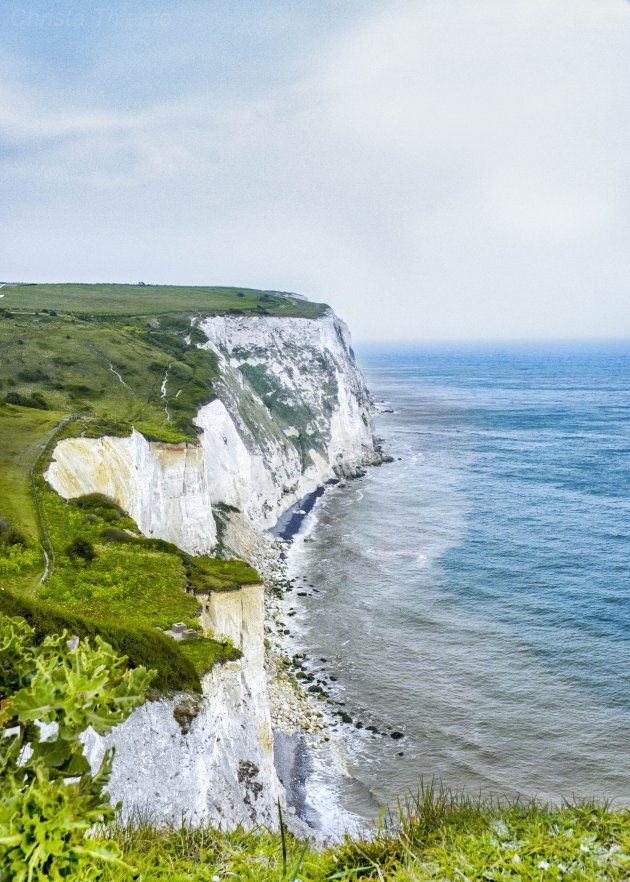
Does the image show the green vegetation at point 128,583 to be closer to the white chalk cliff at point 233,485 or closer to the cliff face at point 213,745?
the cliff face at point 213,745

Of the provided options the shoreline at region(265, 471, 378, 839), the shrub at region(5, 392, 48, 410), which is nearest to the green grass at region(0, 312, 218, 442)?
the shrub at region(5, 392, 48, 410)

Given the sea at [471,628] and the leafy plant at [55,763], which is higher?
the leafy plant at [55,763]

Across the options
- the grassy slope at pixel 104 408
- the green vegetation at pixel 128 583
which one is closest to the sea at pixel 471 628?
the green vegetation at pixel 128 583

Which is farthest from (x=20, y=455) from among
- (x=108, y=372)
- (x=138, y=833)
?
(x=108, y=372)

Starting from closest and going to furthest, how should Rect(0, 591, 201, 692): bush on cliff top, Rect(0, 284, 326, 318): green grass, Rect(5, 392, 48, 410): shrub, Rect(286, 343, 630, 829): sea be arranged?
Rect(0, 591, 201, 692): bush on cliff top
Rect(286, 343, 630, 829): sea
Rect(5, 392, 48, 410): shrub
Rect(0, 284, 326, 318): green grass

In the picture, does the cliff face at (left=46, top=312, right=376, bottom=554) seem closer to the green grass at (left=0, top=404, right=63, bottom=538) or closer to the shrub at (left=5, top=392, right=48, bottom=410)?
the green grass at (left=0, top=404, right=63, bottom=538)

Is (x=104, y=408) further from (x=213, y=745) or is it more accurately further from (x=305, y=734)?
(x=213, y=745)
